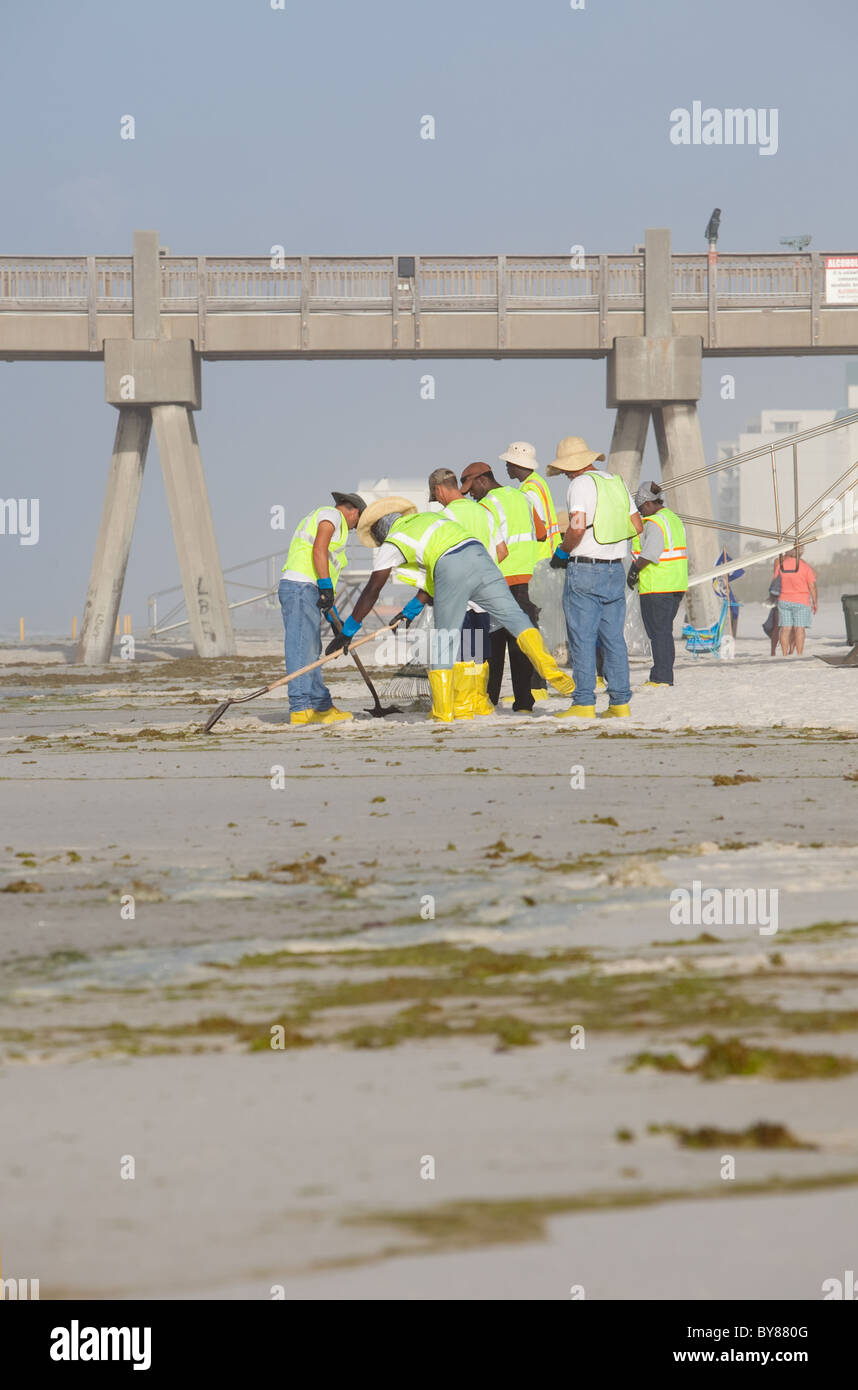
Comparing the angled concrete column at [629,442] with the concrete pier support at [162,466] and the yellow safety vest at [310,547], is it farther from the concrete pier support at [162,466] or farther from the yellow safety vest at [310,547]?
the yellow safety vest at [310,547]

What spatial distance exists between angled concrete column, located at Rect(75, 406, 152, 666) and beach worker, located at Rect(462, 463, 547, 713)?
16691mm

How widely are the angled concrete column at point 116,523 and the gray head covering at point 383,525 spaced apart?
55.1 feet

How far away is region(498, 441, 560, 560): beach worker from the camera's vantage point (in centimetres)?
1309

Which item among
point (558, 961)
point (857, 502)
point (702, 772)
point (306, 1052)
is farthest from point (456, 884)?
point (857, 502)

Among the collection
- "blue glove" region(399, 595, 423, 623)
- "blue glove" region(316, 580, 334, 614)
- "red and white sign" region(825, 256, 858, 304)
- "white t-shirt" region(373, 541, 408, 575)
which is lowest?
"blue glove" region(399, 595, 423, 623)

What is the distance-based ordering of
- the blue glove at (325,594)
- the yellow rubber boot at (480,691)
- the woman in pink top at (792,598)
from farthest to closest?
the woman in pink top at (792,598) → the yellow rubber boot at (480,691) → the blue glove at (325,594)

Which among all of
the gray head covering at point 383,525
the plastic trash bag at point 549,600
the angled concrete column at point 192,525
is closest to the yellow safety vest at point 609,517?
the gray head covering at point 383,525

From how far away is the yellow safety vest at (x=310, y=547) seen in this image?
1210 centimetres

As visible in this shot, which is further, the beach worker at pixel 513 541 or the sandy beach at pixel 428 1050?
the beach worker at pixel 513 541

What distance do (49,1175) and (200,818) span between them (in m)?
4.67

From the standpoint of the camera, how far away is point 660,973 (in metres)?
4.00

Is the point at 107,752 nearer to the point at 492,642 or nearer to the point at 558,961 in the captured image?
the point at 492,642

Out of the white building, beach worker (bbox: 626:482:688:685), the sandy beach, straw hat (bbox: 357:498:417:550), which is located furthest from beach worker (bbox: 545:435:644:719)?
the white building

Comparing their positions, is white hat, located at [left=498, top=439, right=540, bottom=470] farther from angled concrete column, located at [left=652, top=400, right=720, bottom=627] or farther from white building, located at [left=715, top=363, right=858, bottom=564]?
white building, located at [left=715, top=363, right=858, bottom=564]
